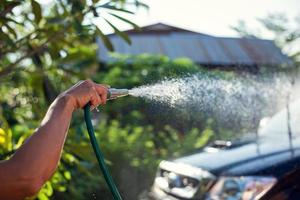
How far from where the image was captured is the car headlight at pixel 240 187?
3.55 metres

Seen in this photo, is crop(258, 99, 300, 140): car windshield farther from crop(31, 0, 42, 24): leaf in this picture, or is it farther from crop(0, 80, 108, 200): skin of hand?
crop(0, 80, 108, 200): skin of hand

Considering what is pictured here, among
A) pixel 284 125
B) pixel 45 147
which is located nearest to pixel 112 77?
pixel 284 125

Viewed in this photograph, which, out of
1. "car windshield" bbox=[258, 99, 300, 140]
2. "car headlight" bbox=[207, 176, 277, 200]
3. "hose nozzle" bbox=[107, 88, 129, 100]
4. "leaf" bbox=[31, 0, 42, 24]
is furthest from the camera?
"car windshield" bbox=[258, 99, 300, 140]

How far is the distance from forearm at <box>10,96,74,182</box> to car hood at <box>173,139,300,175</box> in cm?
232

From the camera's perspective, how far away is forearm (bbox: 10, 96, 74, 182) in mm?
1553

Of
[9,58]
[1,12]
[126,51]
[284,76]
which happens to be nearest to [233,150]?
[9,58]

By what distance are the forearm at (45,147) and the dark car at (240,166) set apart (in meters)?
2.16

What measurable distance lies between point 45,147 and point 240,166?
2.51m

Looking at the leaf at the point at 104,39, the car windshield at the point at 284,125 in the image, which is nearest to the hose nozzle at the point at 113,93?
the leaf at the point at 104,39

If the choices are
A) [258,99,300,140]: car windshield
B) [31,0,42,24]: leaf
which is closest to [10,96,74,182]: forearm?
[31,0,42,24]: leaf

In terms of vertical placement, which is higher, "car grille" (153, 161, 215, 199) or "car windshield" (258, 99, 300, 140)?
"car windshield" (258, 99, 300, 140)

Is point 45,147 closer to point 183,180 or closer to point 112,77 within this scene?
point 183,180

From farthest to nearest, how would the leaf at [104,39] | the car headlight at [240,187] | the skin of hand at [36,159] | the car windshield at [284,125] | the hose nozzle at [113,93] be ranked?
the car windshield at [284,125]
the car headlight at [240,187]
the leaf at [104,39]
the hose nozzle at [113,93]
the skin of hand at [36,159]

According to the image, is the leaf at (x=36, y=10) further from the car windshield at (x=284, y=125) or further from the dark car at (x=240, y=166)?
the car windshield at (x=284, y=125)
